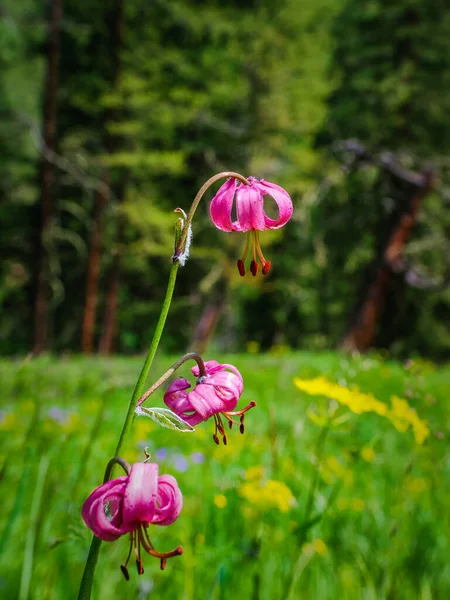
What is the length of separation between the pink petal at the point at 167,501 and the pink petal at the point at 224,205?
282mm

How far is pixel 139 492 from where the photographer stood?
0.52 metres

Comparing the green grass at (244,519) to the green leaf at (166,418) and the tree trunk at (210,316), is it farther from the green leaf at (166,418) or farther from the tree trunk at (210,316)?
the tree trunk at (210,316)

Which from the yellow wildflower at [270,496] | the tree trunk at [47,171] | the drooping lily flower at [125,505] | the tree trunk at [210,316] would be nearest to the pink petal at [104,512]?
the drooping lily flower at [125,505]

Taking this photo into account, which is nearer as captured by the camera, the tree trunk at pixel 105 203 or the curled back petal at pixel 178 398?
the curled back petal at pixel 178 398

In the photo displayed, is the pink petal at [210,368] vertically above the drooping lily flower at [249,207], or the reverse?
the drooping lily flower at [249,207]

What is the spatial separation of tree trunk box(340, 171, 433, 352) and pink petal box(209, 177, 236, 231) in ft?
30.0

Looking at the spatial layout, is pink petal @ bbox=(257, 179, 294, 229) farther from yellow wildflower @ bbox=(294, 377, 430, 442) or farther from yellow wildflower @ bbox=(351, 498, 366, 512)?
yellow wildflower @ bbox=(351, 498, 366, 512)

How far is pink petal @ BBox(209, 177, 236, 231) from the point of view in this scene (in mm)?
619

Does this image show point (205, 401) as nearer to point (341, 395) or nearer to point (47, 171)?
point (341, 395)

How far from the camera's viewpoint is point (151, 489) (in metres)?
0.52

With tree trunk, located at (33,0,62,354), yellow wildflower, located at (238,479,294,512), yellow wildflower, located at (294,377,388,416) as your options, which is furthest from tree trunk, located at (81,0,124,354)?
yellow wildflower, located at (294,377,388,416)

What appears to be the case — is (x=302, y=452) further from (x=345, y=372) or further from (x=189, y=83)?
(x=189, y=83)

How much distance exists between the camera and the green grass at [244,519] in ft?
3.51

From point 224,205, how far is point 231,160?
13.1m
